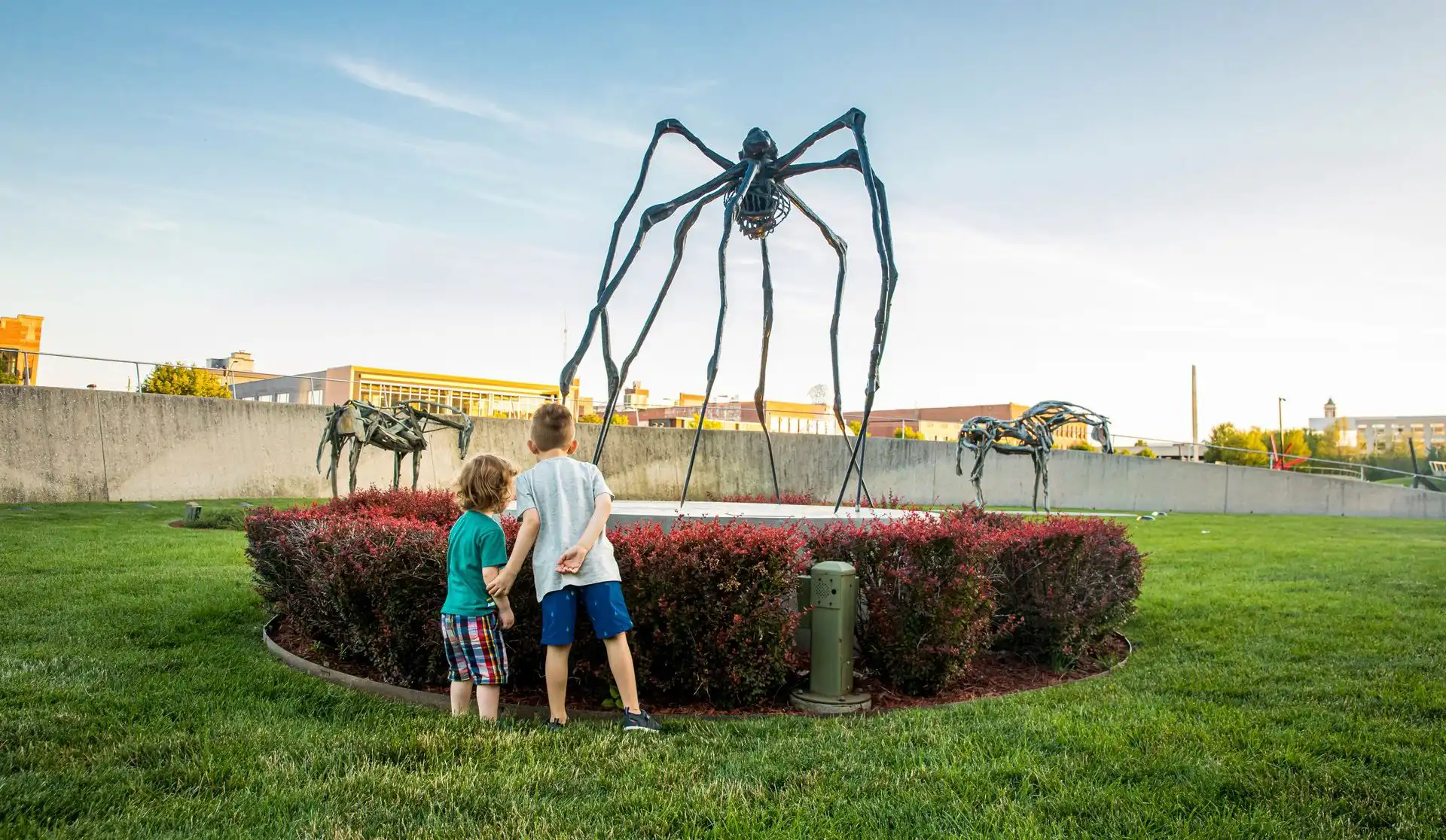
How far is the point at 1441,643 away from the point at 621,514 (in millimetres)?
5579

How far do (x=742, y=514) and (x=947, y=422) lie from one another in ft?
197

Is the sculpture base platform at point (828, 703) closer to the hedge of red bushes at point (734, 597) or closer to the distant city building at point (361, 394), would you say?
the hedge of red bushes at point (734, 597)

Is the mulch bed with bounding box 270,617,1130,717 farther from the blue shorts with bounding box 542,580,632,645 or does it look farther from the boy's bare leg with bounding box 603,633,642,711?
the blue shorts with bounding box 542,580,632,645

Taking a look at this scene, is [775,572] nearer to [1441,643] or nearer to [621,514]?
[621,514]

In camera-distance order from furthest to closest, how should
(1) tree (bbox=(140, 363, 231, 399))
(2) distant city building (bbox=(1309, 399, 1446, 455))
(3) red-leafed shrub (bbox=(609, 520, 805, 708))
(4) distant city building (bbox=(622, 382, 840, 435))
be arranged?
1. (2) distant city building (bbox=(1309, 399, 1446, 455))
2. (1) tree (bbox=(140, 363, 231, 399))
3. (4) distant city building (bbox=(622, 382, 840, 435))
4. (3) red-leafed shrub (bbox=(609, 520, 805, 708))

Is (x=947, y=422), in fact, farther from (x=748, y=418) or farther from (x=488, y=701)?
(x=488, y=701)

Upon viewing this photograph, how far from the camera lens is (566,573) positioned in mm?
4027

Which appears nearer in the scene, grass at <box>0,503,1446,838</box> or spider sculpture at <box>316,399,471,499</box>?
grass at <box>0,503,1446,838</box>

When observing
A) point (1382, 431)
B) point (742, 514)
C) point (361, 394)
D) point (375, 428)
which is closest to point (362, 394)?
point (361, 394)

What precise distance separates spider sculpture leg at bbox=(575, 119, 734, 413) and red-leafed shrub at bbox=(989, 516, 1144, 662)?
3.34 meters

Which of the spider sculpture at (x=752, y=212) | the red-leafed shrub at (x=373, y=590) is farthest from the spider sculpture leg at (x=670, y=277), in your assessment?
the red-leafed shrub at (x=373, y=590)

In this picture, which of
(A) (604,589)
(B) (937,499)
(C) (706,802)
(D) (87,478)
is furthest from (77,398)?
(B) (937,499)

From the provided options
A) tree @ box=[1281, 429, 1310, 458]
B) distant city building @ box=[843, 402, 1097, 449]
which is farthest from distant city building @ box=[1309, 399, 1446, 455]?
distant city building @ box=[843, 402, 1097, 449]

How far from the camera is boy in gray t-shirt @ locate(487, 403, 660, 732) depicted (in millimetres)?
4059
